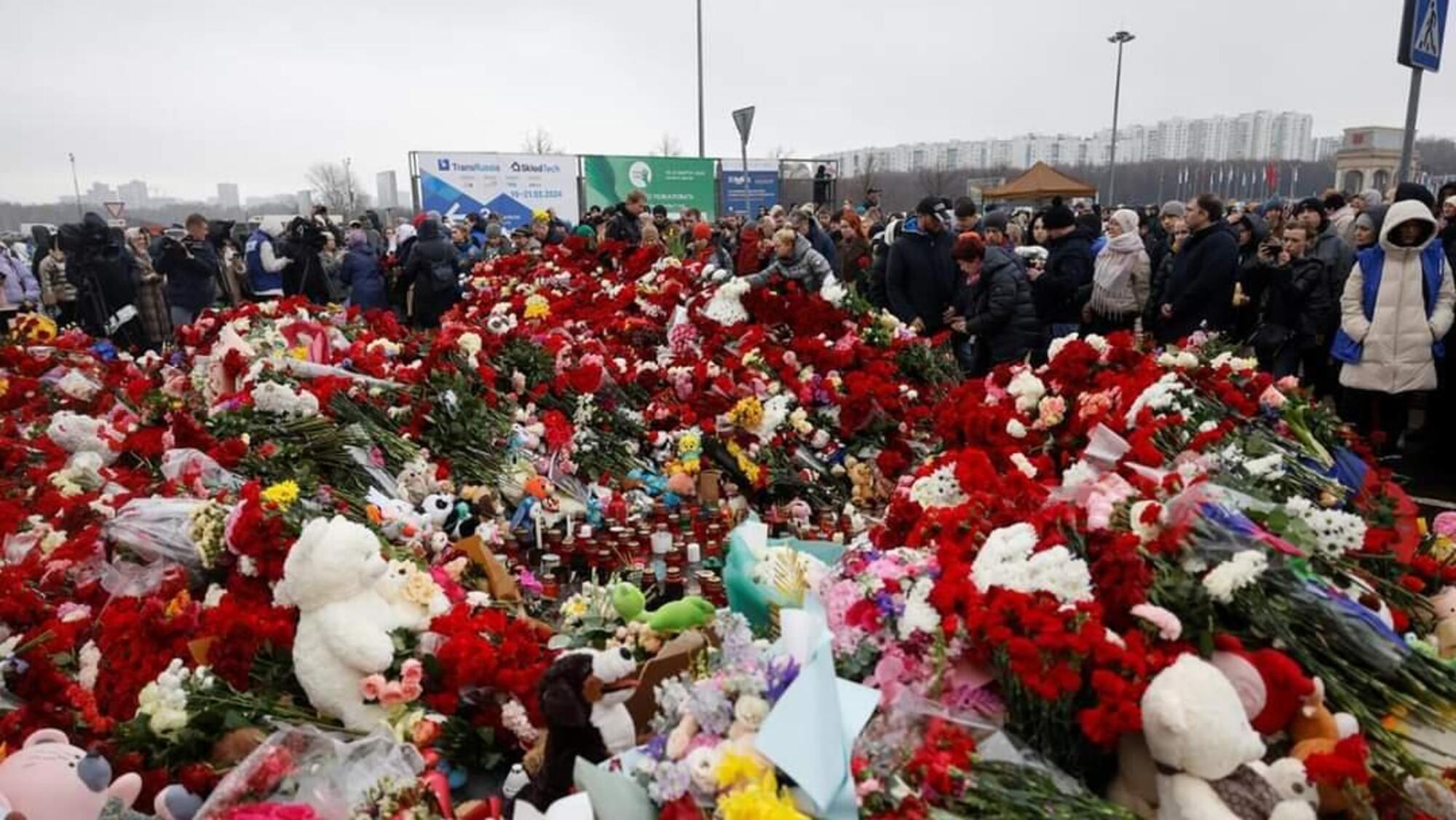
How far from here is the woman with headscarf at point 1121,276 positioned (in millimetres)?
6262

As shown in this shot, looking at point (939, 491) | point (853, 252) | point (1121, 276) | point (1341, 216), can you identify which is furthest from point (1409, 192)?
point (939, 491)

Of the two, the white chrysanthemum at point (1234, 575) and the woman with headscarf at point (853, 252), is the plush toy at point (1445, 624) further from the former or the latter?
the woman with headscarf at point (853, 252)

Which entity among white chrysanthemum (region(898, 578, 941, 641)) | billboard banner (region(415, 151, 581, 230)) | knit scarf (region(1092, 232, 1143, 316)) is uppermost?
billboard banner (region(415, 151, 581, 230))

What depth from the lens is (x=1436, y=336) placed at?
5.03m

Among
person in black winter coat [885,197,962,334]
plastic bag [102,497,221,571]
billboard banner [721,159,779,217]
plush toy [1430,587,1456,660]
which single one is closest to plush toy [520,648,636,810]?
plastic bag [102,497,221,571]

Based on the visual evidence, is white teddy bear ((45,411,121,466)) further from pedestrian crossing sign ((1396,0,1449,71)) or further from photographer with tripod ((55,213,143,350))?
pedestrian crossing sign ((1396,0,1449,71))

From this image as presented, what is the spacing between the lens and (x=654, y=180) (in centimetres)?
1780

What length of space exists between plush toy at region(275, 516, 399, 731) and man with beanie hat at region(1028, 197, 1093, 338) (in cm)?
520

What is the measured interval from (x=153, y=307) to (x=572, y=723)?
8417 millimetres

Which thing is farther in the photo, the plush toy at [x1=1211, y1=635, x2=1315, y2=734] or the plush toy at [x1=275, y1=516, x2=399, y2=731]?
the plush toy at [x1=275, y1=516, x2=399, y2=731]

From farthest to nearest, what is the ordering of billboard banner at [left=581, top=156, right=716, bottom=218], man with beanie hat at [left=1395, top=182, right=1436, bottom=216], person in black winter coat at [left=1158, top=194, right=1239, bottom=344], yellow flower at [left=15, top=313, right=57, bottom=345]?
billboard banner at [left=581, top=156, right=716, bottom=218] < yellow flower at [left=15, top=313, right=57, bottom=345] < man with beanie hat at [left=1395, top=182, right=1436, bottom=216] < person in black winter coat at [left=1158, top=194, right=1239, bottom=344]

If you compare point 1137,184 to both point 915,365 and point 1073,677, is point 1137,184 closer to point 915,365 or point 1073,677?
point 915,365

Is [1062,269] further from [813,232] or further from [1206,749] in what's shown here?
[1206,749]

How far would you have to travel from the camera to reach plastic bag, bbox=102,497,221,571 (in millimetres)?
3062
